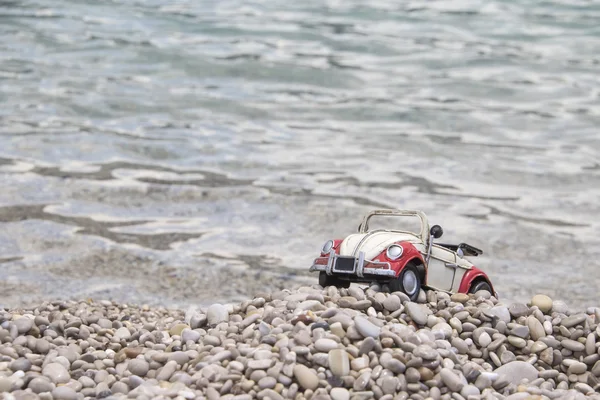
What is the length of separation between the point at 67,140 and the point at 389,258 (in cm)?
810

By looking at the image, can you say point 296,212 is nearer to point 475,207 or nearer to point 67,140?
point 475,207

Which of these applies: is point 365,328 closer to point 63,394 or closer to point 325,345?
point 325,345

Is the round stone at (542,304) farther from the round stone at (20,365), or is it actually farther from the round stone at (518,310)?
the round stone at (20,365)

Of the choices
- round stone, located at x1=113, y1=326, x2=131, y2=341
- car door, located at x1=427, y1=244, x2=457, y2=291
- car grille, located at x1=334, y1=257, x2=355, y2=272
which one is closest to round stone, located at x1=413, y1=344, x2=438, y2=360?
car grille, located at x1=334, y1=257, x2=355, y2=272

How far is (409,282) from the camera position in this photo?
3.73m

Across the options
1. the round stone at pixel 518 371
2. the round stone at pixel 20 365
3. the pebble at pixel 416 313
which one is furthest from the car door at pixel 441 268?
the round stone at pixel 20 365

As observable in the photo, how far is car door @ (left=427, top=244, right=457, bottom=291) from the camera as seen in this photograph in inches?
152

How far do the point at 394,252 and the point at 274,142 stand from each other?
777 centimetres

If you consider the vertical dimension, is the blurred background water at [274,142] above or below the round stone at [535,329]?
below

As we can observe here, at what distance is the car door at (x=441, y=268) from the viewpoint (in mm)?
3867

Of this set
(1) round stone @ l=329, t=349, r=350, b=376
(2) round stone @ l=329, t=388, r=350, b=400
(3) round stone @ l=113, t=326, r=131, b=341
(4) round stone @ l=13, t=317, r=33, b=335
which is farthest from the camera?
(3) round stone @ l=113, t=326, r=131, b=341

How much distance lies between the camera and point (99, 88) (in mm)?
13844

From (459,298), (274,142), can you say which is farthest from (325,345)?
(274,142)

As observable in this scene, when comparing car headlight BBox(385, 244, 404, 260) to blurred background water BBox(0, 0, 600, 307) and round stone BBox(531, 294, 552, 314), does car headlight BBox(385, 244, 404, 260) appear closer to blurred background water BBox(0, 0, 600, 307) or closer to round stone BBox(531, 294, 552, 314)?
round stone BBox(531, 294, 552, 314)
